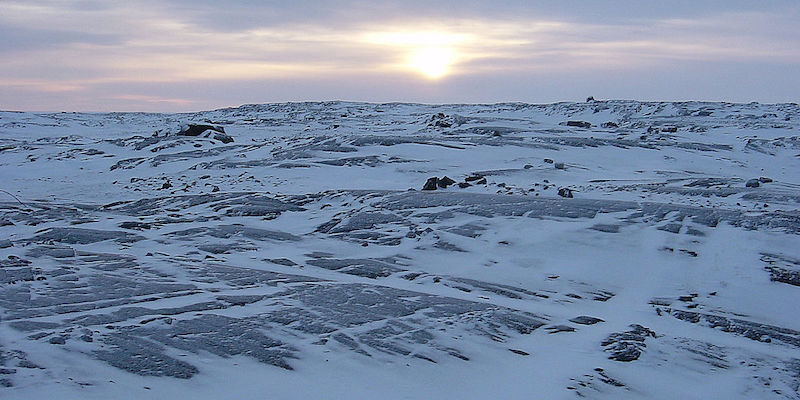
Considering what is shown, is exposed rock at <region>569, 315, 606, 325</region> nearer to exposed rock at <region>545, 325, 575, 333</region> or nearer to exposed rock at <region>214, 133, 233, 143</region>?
exposed rock at <region>545, 325, 575, 333</region>

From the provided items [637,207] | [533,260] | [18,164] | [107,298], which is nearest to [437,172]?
[637,207]

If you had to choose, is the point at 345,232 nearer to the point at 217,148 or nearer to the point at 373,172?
the point at 373,172

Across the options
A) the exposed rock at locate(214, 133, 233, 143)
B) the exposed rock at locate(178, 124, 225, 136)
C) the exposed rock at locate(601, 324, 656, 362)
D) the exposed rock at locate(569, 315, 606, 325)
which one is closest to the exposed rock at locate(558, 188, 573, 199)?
the exposed rock at locate(569, 315, 606, 325)

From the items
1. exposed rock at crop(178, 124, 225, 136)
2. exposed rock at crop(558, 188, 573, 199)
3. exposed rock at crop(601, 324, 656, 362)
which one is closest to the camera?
exposed rock at crop(601, 324, 656, 362)

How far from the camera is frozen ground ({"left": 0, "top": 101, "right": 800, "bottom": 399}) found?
4855mm

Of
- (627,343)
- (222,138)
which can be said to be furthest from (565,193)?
(222,138)

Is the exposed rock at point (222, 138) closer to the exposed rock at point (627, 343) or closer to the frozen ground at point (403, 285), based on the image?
the frozen ground at point (403, 285)

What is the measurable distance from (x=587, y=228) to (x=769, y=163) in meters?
12.1

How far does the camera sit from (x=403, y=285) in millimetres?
7125

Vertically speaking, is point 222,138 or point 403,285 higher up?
point 222,138

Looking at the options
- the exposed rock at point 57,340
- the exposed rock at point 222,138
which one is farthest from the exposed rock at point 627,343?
the exposed rock at point 222,138

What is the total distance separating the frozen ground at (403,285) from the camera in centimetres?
486

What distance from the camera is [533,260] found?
808 cm

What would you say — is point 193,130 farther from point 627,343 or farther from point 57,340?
point 627,343
